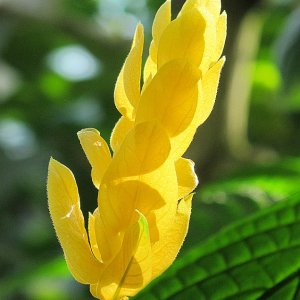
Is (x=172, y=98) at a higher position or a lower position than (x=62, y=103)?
higher

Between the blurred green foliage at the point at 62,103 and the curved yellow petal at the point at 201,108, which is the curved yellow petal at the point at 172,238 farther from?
the blurred green foliage at the point at 62,103

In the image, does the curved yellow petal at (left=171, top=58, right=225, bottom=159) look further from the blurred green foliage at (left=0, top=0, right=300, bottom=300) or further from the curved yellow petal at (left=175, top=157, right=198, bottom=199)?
the blurred green foliage at (left=0, top=0, right=300, bottom=300)

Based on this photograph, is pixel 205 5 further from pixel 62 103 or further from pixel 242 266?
pixel 62 103

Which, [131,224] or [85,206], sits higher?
[131,224]

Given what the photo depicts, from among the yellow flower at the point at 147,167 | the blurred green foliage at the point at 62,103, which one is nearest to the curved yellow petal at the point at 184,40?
the yellow flower at the point at 147,167

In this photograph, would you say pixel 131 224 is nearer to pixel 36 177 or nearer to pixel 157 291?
pixel 157 291

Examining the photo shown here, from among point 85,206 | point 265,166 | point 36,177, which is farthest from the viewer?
point 36,177

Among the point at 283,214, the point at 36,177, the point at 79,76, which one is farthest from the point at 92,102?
the point at 283,214

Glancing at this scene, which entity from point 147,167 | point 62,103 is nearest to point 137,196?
point 147,167
